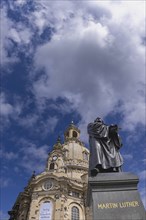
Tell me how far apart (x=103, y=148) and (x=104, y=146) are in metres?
0.09

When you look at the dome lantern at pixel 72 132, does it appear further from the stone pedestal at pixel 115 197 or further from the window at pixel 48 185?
the stone pedestal at pixel 115 197

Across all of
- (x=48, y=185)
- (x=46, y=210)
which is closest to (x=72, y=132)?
(x=48, y=185)

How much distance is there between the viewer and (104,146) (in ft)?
26.7

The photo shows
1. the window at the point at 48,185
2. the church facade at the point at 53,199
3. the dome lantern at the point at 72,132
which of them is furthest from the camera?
the dome lantern at the point at 72,132

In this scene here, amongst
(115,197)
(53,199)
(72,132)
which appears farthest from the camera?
(72,132)

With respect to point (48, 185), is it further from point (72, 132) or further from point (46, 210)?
point (72, 132)

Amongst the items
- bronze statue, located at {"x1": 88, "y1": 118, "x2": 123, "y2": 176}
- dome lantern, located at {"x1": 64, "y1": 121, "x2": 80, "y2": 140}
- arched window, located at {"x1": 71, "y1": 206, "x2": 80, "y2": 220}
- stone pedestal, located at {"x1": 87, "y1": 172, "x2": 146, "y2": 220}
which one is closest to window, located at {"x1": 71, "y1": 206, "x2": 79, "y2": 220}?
arched window, located at {"x1": 71, "y1": 206, "x2": 80, "y2": 220}

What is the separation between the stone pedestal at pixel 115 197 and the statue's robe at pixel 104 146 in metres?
0.68

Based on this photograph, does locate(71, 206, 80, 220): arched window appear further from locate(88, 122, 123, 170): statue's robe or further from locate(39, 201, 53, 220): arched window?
locate(88, 122, 123, 170): statue's robe

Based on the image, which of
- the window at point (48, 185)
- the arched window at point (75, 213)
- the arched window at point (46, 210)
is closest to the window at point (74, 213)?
the arched window at point (75, 213)

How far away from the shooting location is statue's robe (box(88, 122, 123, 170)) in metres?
7.55

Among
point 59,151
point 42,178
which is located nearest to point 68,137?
point 59,151

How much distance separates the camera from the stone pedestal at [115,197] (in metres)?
5.81

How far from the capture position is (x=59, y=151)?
48500 mm
